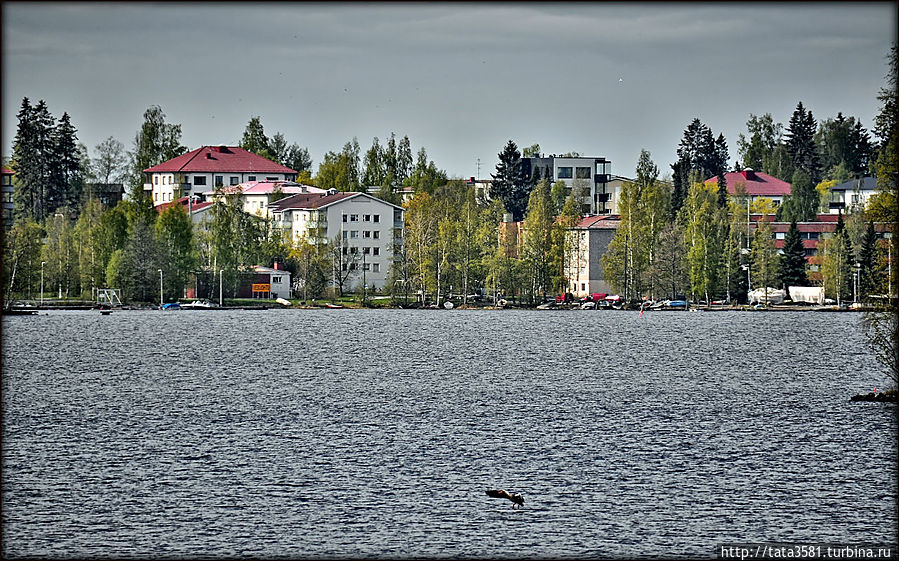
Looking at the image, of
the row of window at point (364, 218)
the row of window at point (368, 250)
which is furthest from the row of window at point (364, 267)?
the row of window at point (364, 218)

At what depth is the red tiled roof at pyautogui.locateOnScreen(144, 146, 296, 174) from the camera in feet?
468

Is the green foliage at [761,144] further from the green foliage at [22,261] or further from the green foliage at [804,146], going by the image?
the green foliage at [22,261]

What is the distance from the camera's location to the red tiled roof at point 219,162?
142575mm

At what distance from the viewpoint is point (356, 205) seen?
11500 centimetres

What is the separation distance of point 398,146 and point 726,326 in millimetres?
61892

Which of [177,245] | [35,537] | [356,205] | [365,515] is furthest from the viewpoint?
[356,205]

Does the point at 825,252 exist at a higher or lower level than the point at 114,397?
higher

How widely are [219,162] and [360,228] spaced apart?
122ft

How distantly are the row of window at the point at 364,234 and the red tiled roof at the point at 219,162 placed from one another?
3402 cm

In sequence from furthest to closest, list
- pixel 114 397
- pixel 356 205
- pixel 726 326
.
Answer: pixel 356 205
pixel 726 326
pixel 114 397

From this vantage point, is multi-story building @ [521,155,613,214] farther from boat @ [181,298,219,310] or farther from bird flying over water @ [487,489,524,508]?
bird flying over water @ [487,489,524,508]

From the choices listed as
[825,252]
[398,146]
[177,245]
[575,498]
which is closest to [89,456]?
[575,498]

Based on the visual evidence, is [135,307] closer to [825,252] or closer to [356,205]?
[356,205]

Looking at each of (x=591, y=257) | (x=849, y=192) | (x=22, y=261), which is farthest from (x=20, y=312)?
(x=849, y=192)
